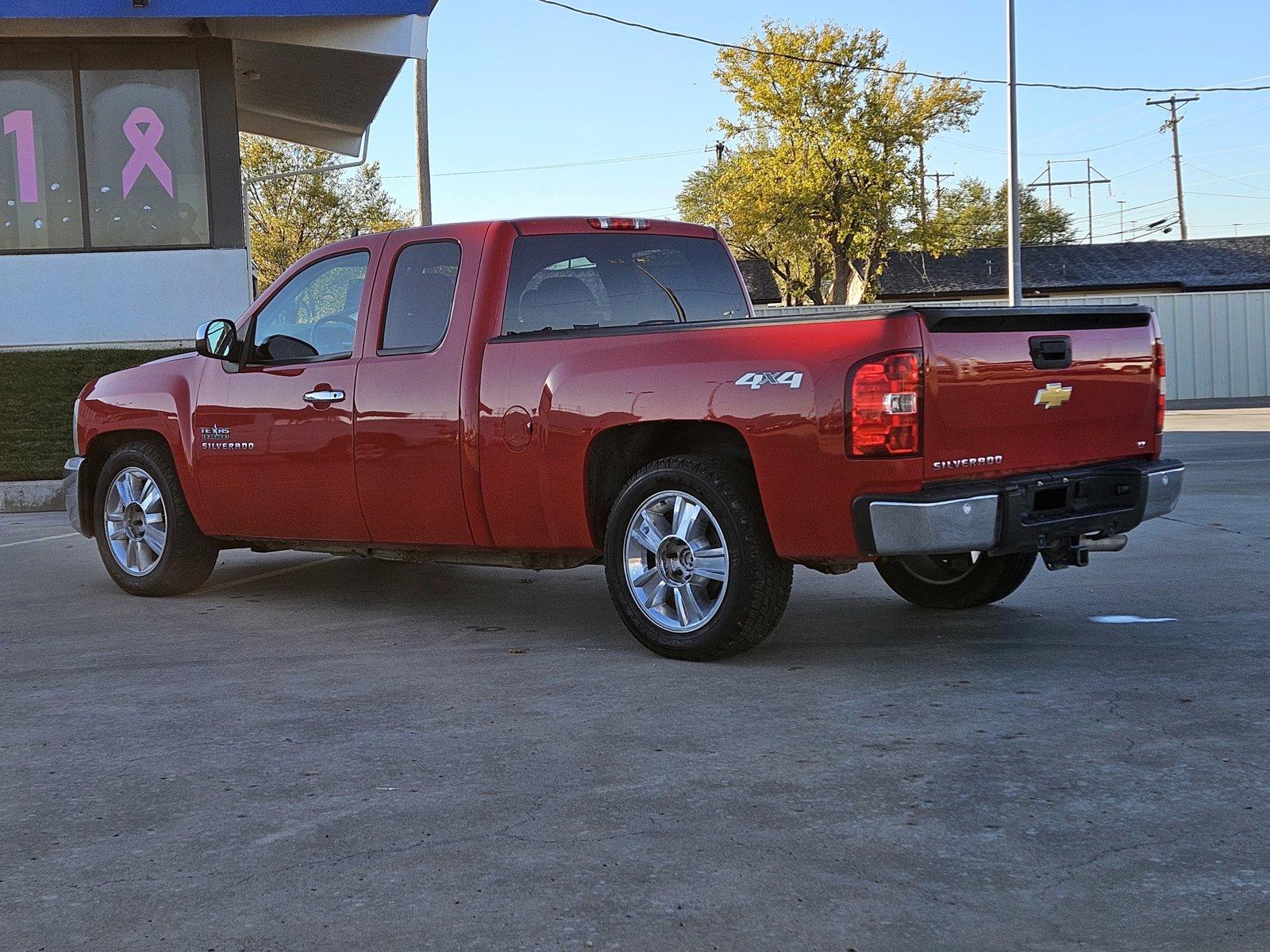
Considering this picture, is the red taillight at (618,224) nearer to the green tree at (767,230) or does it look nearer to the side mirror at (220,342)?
the side mirror at (220,342)

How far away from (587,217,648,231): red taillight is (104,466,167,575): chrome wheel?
9.49ft

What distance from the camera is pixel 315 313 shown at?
288 inches

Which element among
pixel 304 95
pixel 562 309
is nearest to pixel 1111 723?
pixel 562 309

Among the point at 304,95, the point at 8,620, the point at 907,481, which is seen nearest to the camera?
the point at 907,481

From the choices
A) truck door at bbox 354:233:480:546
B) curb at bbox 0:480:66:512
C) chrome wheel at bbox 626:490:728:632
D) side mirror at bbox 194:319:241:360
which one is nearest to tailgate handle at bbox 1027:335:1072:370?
chrome wheel at bbox 626:490:728:632

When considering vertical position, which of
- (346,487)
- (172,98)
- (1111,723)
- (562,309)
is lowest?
(1111,723)

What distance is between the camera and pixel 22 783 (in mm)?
4387

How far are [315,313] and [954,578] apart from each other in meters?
3.37

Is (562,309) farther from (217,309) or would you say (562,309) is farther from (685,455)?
(217,309)

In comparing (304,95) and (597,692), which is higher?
(304,95)

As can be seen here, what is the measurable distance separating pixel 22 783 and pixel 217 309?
15.2 meters

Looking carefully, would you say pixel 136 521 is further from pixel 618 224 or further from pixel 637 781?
pixel 637 781

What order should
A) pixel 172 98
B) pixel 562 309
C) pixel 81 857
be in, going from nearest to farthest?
pixel 81 857 → pixel 562 309 → pixel 172 98

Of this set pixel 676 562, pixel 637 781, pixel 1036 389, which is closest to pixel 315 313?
pixel 676 562
